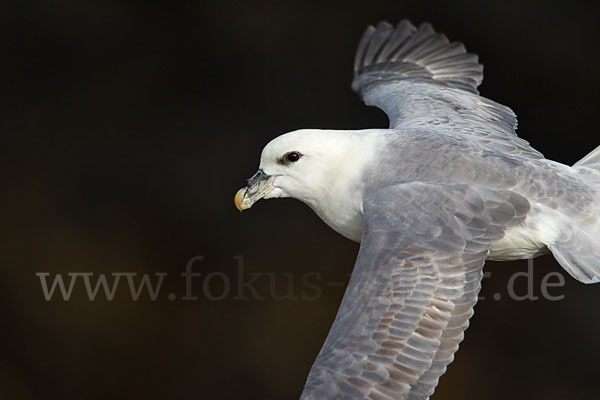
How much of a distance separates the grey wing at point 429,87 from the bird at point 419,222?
4cm

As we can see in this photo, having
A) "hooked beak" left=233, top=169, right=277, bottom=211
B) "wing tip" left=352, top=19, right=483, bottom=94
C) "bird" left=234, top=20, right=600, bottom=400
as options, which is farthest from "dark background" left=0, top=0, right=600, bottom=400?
"hooked beak" left=233, top=169, right=277, bottom=211

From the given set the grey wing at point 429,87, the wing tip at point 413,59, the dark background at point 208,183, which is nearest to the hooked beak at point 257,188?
the grey wing at point 429,87

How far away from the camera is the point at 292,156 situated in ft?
16.2

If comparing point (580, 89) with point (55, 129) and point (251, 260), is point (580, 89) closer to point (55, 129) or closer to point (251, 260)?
point (251, 260)

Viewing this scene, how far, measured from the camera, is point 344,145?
4.99 m

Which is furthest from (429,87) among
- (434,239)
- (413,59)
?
(434,239)

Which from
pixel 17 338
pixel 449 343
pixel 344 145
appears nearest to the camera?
pixel 449 343

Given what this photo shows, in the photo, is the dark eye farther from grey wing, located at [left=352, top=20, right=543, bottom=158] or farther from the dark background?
the dark background

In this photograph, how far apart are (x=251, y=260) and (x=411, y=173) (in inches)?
136

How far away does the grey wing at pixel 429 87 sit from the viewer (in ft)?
18.4

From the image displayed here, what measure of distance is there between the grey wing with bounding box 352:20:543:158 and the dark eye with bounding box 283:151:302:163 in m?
0.93

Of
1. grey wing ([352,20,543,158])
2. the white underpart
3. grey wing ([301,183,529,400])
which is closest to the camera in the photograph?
grey wing ([301,183,529,400])

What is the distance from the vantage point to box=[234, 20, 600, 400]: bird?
402 centimetres

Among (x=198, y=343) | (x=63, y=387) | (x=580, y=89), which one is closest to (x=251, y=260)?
(x=198, y=343)
